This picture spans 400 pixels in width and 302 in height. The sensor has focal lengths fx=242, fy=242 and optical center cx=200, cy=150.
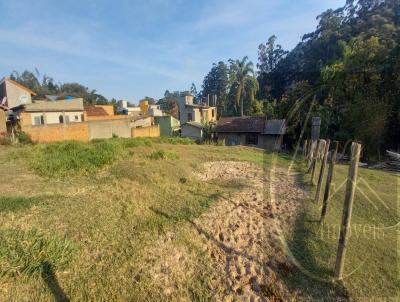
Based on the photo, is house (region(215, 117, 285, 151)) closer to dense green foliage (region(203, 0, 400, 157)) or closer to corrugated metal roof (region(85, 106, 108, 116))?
dense green foliage (region(203, 0, 400, 157))

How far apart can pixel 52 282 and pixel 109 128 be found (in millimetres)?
19109

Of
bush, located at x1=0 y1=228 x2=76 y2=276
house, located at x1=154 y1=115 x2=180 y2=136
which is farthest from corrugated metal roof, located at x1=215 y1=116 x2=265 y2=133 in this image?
bush, located at x1=0 y1=228 x2=76 y2=276

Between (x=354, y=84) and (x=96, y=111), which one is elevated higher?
(x=354, y=84)

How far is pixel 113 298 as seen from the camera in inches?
126

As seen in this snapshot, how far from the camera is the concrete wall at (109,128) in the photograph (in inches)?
786

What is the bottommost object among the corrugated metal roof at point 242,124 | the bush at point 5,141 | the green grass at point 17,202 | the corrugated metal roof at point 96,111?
the green grass at point 17,202

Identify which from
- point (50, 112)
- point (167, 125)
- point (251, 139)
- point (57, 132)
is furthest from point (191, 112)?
point (57, 132)

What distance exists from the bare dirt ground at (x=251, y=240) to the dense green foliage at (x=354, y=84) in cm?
1476

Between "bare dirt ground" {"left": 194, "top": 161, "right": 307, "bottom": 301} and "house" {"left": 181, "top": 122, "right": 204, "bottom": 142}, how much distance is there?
62.6 feet

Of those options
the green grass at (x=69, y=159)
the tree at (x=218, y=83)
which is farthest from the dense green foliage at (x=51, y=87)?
the green grass at (x=69, y=159)

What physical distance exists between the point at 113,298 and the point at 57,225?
7.05 ft

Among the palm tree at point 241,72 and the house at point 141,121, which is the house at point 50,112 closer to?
the house at point 141,121

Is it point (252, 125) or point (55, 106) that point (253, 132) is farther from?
point (55, 106)

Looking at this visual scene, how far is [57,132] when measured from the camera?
56.6 feet
